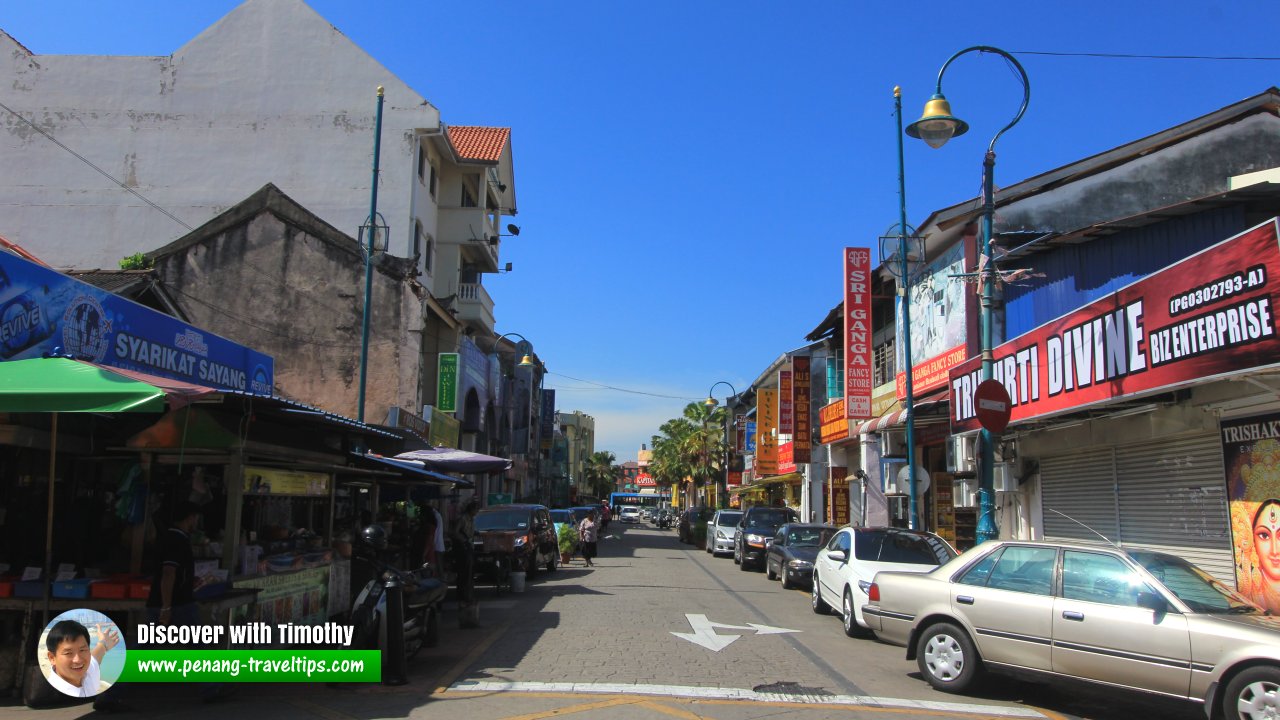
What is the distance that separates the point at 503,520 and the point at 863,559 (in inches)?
375

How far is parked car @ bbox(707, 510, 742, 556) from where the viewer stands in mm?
31672

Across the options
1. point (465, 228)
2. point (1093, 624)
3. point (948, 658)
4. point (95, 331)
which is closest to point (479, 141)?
point (465, 228)

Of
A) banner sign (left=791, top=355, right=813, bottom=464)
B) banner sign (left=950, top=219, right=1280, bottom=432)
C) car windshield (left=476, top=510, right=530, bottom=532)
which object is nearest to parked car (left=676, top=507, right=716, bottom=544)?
banner sign (left=791, top=355, right=813, bottom=464)

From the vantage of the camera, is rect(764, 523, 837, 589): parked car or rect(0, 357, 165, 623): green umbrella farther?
rect(764, 523, 837, 589): parked car

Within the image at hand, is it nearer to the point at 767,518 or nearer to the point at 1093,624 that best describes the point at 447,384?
the point at 767,518

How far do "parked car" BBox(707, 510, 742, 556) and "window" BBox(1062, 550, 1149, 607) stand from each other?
2407 centimetres

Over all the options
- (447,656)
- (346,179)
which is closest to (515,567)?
(447,656)

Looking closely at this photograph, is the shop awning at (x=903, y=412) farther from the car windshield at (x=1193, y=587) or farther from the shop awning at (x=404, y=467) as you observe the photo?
the car windshield at (x=1193, y=587)

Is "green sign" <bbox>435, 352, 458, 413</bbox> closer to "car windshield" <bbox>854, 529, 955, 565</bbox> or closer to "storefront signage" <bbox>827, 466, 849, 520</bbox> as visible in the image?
"storefront signage" <bbox>827, 466, 849, 520</bbox>

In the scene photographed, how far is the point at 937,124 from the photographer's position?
12453 millimetres

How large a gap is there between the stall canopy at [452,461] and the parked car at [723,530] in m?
15.3

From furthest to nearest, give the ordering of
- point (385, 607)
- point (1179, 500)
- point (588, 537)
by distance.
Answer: point (588, 537) < point (1179, 500) < point (385, 607)

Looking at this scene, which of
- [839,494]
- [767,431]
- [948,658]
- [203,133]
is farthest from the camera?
[767,431]

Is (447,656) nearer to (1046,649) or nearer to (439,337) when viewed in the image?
(1046,649)
